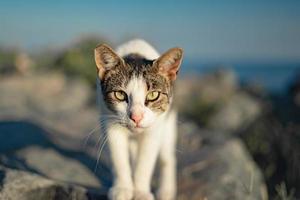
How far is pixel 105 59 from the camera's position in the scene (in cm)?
454

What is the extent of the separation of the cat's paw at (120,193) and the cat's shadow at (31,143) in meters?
1.07

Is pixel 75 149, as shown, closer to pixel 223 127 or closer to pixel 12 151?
pixel 12 151

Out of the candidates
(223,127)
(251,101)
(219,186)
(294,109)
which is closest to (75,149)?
(219,186)

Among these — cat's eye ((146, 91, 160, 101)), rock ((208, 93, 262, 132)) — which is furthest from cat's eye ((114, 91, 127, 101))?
rock ((208, 93, 262, 132))

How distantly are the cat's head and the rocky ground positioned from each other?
1.75 ft

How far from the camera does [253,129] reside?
33.3 ft

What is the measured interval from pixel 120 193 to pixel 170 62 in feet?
4.25

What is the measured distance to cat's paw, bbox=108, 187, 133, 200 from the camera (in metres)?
4.32

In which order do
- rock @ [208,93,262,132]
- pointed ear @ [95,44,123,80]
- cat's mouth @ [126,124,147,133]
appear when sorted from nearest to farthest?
cat's mouth @ [126,124,147,133]
pointed ear @ [95,44,123,80]
rock @ [208,93,262,132]

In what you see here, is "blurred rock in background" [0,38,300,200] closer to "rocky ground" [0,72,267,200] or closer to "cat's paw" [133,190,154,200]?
"rocky ground" [0,72,267,200]

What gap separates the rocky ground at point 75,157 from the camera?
428 centimetres

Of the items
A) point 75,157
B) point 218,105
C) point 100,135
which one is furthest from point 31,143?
point 218,105

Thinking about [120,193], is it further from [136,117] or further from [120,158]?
[136,117]

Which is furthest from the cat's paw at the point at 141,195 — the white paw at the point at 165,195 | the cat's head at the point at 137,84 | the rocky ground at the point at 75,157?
the white paw at the point at 165,195
